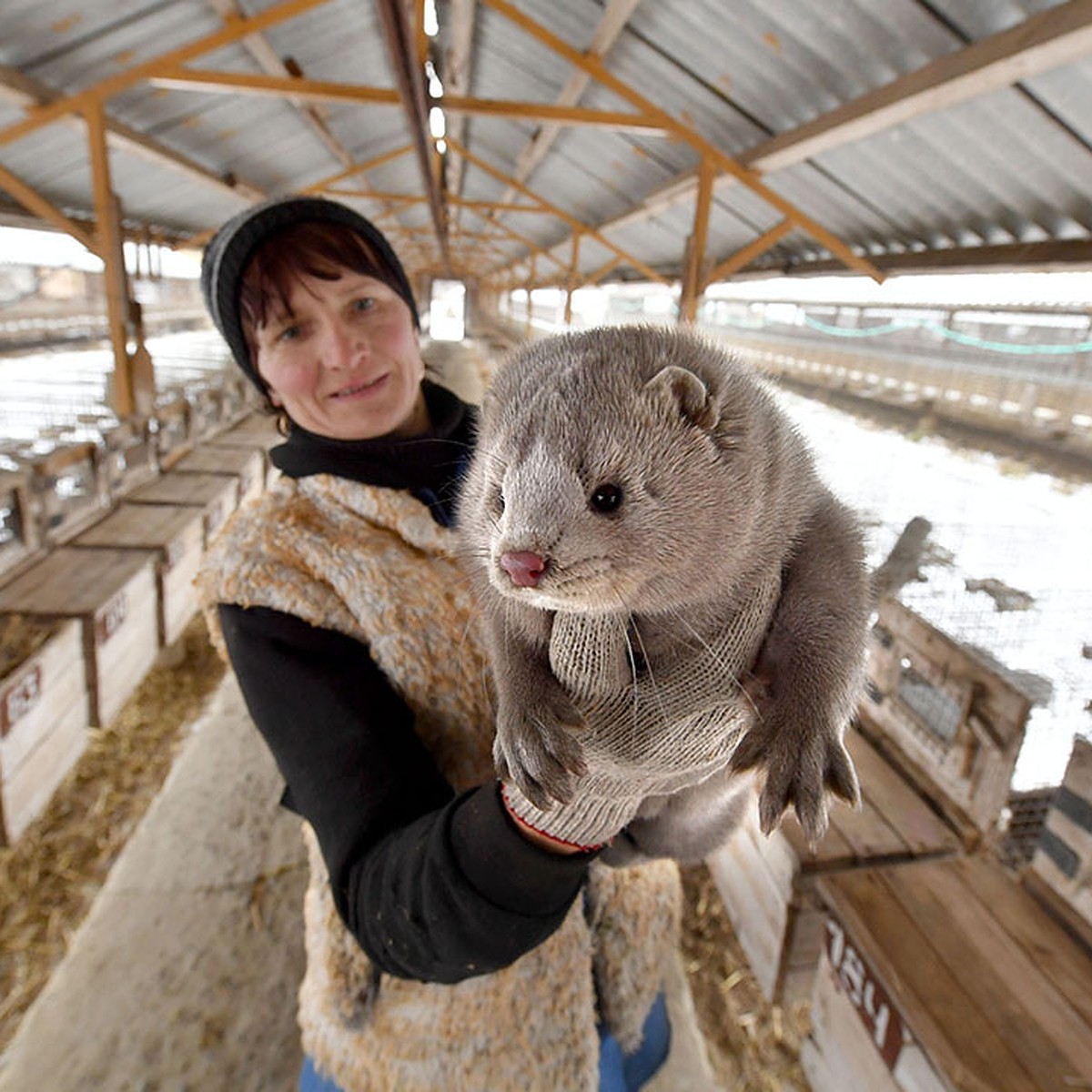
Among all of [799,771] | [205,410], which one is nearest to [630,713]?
[799,771]

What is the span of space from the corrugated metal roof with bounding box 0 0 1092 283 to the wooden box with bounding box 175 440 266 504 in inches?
72.6

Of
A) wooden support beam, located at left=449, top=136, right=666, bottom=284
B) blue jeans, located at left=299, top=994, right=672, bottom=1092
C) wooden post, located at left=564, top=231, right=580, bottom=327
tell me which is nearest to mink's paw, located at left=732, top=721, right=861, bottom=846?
blue jeans, located at left=299, top=994, right=672, bottom=1092

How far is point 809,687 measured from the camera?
1.07m

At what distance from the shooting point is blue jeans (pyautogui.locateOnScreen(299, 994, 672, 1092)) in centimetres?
160

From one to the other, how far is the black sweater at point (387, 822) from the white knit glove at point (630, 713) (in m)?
0.07

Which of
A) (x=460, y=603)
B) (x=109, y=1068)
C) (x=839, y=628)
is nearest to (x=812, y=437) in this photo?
(x=839, y=628)

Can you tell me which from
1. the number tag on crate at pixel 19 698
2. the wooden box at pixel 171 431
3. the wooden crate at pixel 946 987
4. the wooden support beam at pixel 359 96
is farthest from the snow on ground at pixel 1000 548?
the wooden box at pixel 171 431

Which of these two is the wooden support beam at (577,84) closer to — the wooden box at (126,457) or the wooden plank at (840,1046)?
the wooden box at (126,457)

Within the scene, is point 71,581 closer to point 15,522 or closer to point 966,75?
point 15,522

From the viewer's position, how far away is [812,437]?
4.80 ft

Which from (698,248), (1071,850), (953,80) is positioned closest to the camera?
(1071,850)

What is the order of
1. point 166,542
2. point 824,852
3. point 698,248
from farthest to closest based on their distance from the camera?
point 698,248 < point 166,542 < point 824,852

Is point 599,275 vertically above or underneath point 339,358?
above

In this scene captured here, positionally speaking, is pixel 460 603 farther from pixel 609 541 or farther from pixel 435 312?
pixel 435 312
